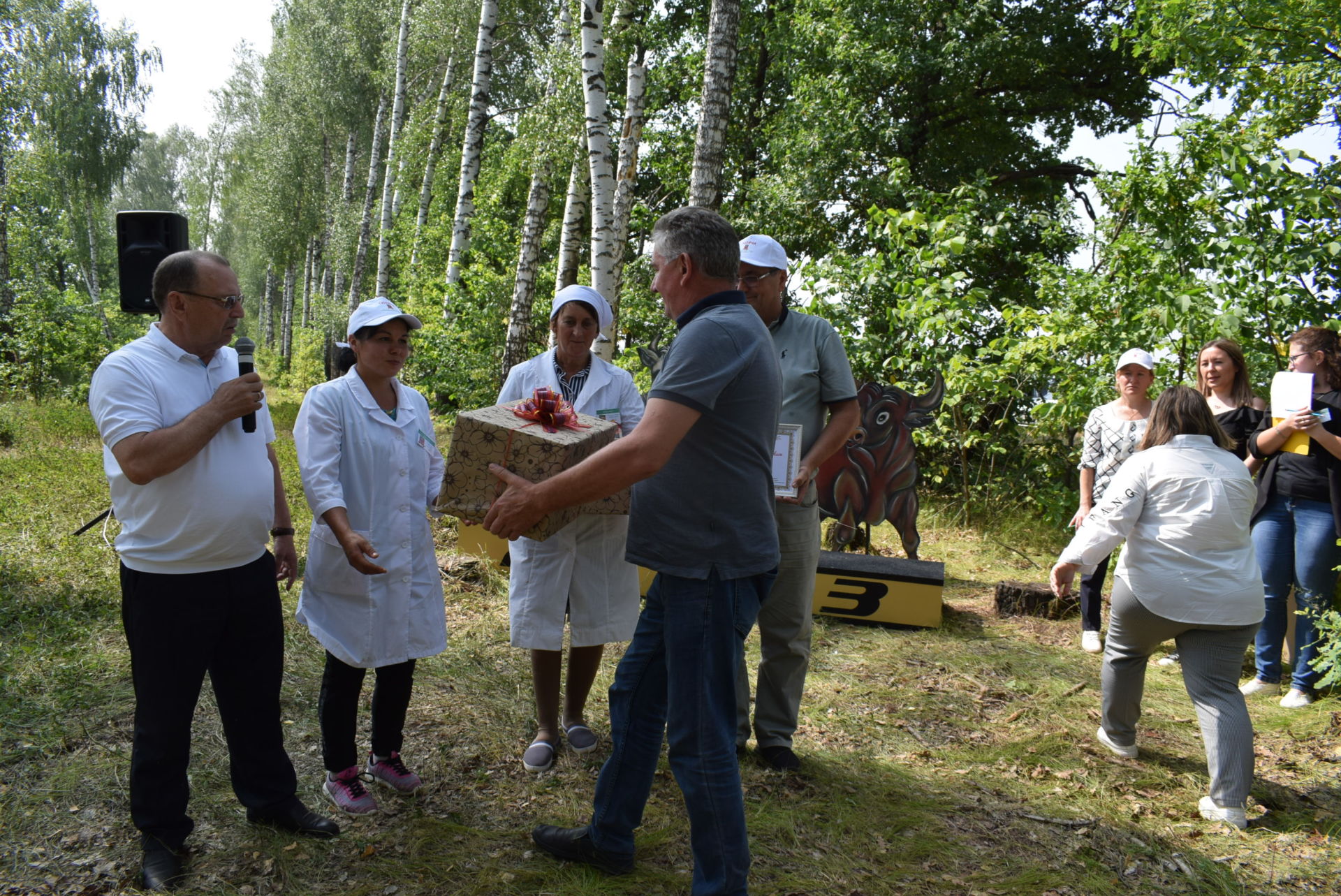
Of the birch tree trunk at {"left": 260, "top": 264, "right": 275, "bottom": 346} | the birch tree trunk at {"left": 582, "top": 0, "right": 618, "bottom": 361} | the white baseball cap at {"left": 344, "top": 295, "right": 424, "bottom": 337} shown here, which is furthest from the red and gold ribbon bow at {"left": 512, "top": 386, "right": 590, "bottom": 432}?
the birch tree trunk at {"left": 260, "top": 264, "right": 275, "bottom": 346}

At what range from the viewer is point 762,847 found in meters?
3.19

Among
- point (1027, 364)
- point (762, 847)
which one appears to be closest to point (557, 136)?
point (1027, 364)

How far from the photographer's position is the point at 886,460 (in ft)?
23.8

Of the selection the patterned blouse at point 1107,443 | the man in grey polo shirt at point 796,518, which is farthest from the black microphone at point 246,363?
the patterned blouse at point 1107,443

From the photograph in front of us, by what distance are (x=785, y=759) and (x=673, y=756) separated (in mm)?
1381

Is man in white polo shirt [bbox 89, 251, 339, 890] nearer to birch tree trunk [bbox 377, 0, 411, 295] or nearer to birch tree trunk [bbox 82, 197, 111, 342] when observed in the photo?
birch tree trunk [bbox 377, 0, 411, 295]

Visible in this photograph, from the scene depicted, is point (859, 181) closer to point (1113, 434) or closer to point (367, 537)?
point (1113, 434)

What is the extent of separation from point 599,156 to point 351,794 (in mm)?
6085

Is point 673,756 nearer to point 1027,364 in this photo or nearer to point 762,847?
point 762,847

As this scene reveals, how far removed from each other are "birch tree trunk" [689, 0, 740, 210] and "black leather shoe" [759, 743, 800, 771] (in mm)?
4596

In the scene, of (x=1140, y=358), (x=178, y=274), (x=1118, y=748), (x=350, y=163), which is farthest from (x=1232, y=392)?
(x=350, y=163)

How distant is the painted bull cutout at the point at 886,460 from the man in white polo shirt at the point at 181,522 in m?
5.07

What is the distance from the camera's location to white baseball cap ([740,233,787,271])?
348cm

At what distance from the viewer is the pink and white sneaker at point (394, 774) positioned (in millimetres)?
3438
